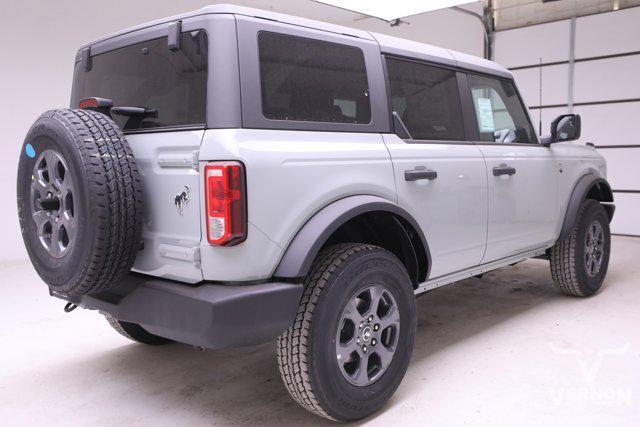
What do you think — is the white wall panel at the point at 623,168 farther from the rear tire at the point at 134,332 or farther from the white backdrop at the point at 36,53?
the rear tire at the point at 134,332

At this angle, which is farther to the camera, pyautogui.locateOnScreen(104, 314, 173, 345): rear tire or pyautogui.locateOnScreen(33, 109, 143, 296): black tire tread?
pyautogui.locateOnScreen(104, 314, 173, 345): rear tire

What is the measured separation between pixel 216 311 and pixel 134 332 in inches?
59.9

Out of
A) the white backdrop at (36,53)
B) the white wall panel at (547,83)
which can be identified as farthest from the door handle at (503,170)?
the white wall panel at (547,83)

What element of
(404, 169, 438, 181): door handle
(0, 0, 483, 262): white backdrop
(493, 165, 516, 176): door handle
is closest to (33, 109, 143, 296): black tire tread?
(404, 169, 438, 181): door handle

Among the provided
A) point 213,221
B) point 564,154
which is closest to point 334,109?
point 213,221

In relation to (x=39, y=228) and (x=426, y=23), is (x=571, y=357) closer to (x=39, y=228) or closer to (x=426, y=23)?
(x=39, y=228)

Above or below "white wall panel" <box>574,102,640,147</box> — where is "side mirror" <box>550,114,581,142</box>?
below

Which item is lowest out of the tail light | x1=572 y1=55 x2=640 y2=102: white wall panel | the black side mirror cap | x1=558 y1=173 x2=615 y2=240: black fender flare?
x1=558 y1=173 x2=615 y2=240: black fender flare

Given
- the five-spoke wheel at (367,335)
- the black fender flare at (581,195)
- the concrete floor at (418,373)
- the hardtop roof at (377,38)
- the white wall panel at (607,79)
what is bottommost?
the concrete floor at (418,373)

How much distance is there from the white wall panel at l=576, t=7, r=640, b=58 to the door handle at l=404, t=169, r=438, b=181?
617 cm

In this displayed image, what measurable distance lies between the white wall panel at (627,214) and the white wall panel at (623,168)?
0.14 meters

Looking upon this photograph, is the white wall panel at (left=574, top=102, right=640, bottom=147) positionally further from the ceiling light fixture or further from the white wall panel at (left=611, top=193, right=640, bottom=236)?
the ceiling light fixture

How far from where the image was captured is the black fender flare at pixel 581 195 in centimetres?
373

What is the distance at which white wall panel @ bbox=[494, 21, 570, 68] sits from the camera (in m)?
7.73
